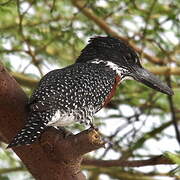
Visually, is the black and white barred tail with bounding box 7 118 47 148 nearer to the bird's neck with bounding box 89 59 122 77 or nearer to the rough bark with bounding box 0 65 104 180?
the rough bark with bounding box 0 65 104 180

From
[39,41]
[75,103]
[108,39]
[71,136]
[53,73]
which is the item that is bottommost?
[71,136]

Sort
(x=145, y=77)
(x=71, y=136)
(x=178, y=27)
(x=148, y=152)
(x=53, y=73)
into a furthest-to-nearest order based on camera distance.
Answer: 1. (x=148, y=152)
2. (x=178, y=27)
3. (x=145, y=77)
4. (x=53, y=73)
5. (x=71, y=136)

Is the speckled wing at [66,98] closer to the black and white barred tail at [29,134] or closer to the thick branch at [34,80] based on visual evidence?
the black and white barred tail at [29,134]

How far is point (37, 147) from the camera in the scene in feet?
9.12

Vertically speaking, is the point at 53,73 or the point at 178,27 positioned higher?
the point at 178,27

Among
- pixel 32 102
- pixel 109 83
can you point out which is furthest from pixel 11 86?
pixel 109 83

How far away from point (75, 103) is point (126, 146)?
154cm

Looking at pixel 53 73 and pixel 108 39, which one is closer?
pixel 53 73

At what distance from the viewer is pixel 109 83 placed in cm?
321

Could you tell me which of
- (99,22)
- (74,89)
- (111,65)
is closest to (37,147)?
(74,89)

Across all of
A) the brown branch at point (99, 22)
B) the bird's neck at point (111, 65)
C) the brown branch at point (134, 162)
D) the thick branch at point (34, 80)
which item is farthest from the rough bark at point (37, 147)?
the brown branch at point (99, 22)

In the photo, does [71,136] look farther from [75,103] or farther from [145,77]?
[145,77]

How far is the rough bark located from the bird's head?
0.77 m

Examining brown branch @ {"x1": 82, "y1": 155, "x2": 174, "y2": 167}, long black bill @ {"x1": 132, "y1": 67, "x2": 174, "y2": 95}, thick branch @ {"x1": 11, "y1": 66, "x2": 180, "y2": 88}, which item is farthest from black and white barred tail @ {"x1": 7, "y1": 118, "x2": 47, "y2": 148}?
thick branch @ {"x1": 11, "y1": 66, "x2": 180, "y2": 88}
